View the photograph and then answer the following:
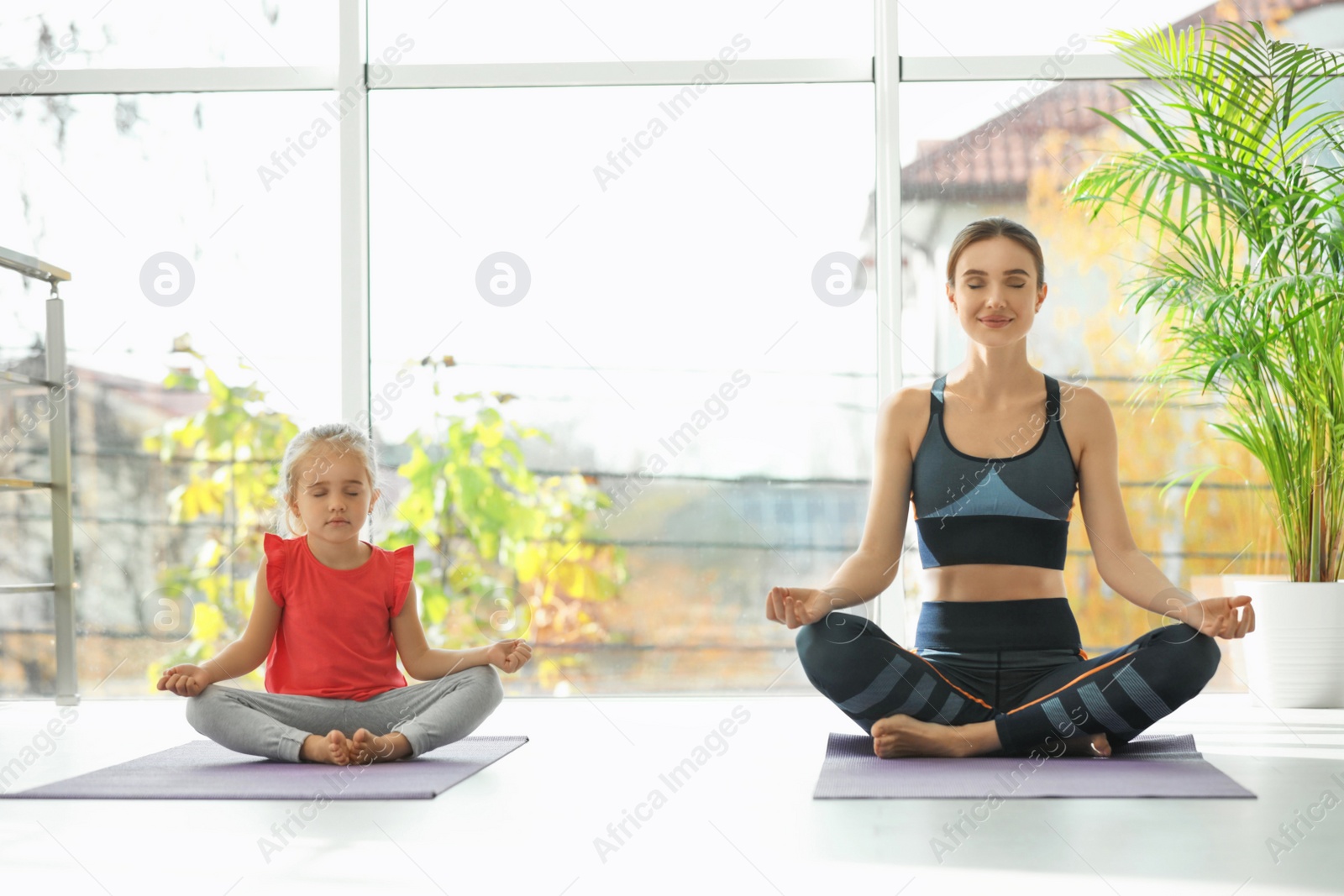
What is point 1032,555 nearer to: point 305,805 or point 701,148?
point 305,805

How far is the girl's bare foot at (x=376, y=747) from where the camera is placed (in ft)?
6.08

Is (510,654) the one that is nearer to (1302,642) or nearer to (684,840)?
(684,840)

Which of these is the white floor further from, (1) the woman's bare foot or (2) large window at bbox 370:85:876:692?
(2) large window at bbox 370:85:876:692

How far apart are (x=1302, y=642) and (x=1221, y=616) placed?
1220 mm

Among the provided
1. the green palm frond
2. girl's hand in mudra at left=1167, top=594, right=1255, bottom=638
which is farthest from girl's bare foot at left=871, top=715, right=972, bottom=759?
the green palm frond

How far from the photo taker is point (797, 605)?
1788mm

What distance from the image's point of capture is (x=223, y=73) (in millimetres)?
3334

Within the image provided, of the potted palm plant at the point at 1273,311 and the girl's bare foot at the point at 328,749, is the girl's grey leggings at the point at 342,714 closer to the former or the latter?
the girl's bare foot at the point at 328,749

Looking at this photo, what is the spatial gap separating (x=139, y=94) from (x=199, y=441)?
97cm

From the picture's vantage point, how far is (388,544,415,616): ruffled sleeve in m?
2.15

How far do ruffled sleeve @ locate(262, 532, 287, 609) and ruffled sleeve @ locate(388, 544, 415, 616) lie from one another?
186 millimetres

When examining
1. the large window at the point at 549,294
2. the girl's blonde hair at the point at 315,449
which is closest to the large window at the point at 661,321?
the large window at the point at 549,294

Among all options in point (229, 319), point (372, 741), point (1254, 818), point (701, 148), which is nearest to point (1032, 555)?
point (1254, 818)

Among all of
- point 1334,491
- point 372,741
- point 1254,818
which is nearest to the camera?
point 1254,818
